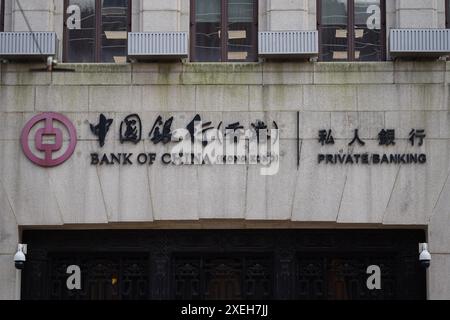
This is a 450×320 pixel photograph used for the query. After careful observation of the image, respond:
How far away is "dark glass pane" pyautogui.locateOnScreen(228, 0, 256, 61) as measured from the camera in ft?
106

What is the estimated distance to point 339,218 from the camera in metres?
31.4

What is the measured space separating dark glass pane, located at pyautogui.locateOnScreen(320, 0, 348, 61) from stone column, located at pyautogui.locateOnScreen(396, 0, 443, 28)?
1.23 metres

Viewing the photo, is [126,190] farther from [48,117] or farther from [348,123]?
[348,123]

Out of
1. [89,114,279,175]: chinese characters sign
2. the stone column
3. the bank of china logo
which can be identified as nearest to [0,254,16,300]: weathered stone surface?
the bank of china logo

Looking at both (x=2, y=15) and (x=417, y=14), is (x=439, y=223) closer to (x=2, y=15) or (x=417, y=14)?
(x=417, y=14)

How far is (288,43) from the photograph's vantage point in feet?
104

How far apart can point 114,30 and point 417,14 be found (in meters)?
6.45

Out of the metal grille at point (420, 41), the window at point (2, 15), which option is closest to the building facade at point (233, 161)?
the metal grille at point (420, 41)

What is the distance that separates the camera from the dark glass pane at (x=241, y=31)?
106ft

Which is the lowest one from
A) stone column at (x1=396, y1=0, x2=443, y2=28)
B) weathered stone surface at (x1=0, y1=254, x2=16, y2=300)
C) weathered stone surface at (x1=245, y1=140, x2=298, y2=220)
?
weathered stone surface at (x1=0, y1=254, x2=16, y2=300)

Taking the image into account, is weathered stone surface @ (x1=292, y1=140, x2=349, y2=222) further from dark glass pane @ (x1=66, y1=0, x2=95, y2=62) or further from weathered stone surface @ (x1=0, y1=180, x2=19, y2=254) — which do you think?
weathered stone surface @ (x1=0, y1=180, x2=19, y2=254)

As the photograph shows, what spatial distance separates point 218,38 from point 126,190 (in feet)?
12.6
